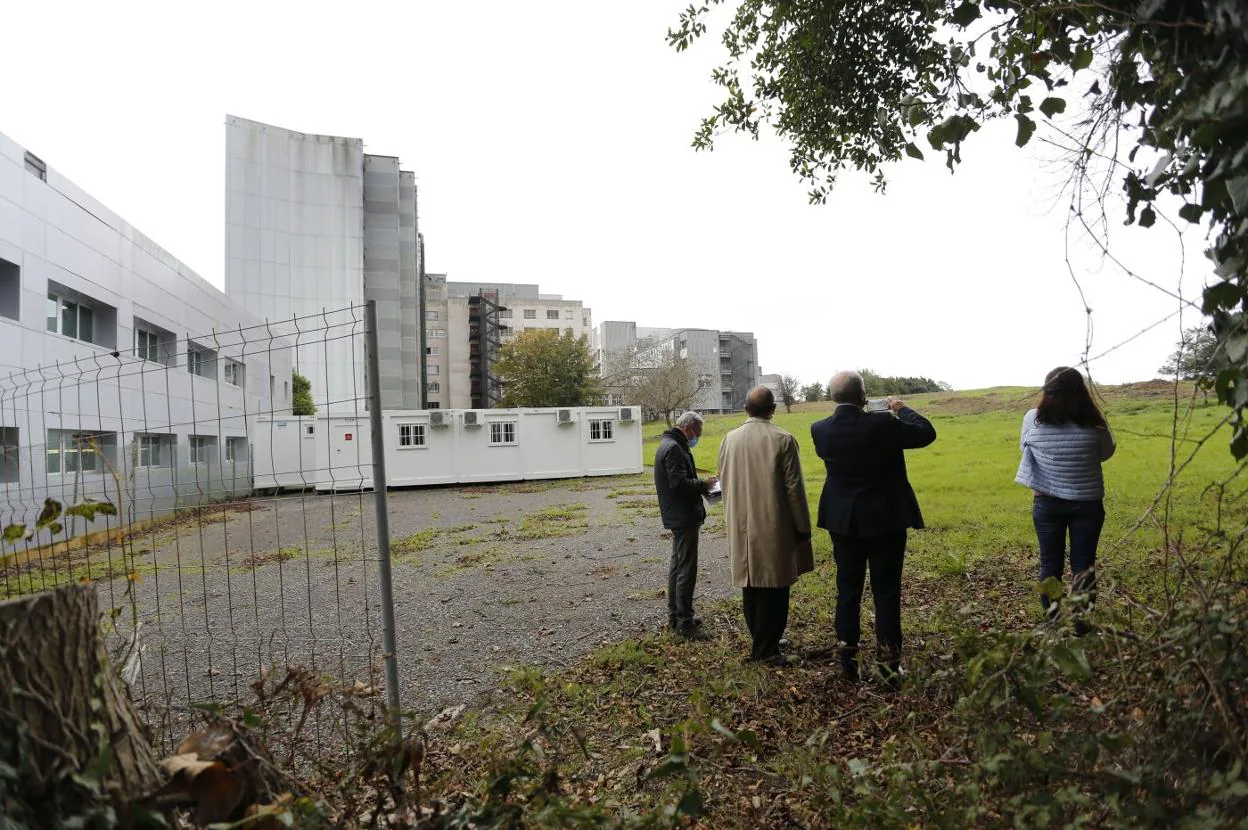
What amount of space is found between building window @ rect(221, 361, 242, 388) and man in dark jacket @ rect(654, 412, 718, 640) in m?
20.5

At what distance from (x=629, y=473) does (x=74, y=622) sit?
2238 centimetres

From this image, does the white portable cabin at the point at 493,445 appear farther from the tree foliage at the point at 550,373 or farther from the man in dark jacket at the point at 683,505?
the tree foliage at the point at 550,373

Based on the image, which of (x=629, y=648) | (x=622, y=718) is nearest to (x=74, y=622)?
(x=622, y=718)

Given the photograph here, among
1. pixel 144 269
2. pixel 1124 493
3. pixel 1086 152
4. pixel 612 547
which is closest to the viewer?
pixel 1086 152

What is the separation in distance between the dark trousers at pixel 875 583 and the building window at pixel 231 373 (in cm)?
2215

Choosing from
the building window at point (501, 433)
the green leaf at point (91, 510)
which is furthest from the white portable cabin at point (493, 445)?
the green leaf at point (91, 510)

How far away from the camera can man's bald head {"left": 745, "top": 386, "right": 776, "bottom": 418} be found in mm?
4695

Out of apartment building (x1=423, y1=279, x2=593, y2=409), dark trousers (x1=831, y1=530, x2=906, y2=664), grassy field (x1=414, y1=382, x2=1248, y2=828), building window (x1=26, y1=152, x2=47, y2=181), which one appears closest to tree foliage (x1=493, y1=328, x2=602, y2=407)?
apartment building (x1=423, y1=279, x2=593, y2=409)

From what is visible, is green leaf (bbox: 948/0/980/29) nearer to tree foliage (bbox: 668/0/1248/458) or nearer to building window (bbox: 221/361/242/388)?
tree foliage (bbox: 668/0/1248/458)

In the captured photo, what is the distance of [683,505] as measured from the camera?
5414 millimetres

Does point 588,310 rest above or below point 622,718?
above

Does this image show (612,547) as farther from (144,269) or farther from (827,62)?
(144,269)

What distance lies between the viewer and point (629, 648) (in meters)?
5.30

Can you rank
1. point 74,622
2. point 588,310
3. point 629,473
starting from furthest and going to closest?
point 588,310
point 629,473
point 74,622
